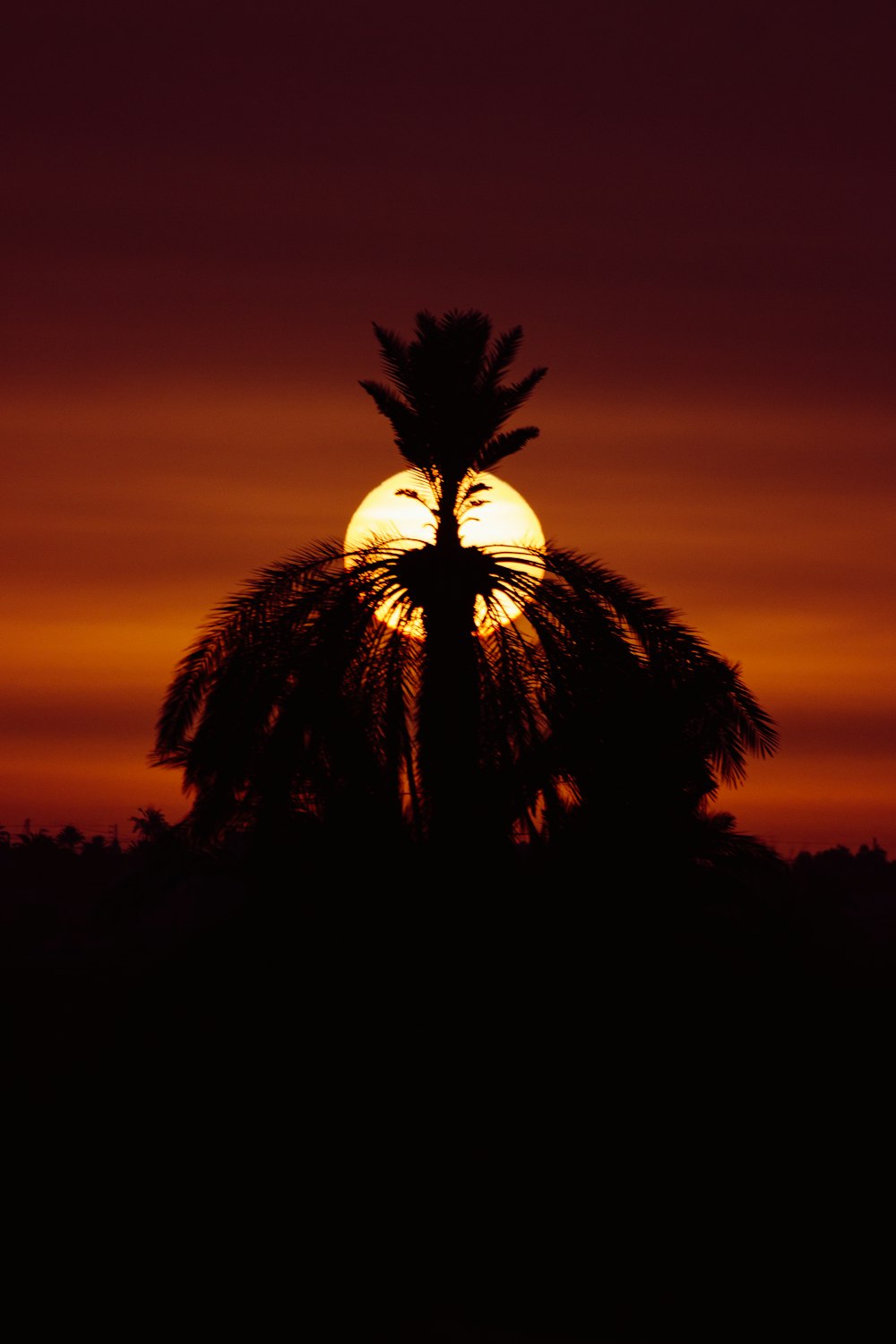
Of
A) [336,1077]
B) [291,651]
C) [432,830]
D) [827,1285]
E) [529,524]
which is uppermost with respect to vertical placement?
[529,524]

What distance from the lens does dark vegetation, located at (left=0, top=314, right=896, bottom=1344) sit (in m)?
15.4

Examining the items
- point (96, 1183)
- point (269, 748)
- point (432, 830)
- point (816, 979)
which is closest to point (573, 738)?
point (432, 830)

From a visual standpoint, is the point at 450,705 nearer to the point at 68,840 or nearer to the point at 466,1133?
the point at 466,1133

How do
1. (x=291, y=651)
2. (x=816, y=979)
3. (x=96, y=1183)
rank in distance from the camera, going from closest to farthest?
(x=96, y=1183) → (x=291, y=651) → (x=816, y=979)

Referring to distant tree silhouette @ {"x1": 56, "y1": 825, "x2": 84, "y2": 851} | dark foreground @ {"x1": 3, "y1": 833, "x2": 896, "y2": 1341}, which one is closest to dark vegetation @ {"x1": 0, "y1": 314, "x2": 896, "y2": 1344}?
dark foreground @ {"x1": 3, "y1": 833, "x2": 896, "y2": 1341}

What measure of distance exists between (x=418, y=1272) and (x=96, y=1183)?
3.52m

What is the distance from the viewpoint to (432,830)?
1844 centimetres

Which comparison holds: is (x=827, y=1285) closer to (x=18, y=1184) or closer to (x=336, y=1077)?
(x=336, y=1077)

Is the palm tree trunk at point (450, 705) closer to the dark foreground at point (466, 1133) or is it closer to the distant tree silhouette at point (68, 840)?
the dark foreground at point (466, 1133)

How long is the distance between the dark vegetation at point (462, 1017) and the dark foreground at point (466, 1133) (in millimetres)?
39

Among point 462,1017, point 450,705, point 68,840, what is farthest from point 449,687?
point 68,840

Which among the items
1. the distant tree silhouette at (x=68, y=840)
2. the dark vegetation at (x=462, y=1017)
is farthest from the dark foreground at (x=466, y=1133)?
the distant tree silhouette at (x=68, y=840)

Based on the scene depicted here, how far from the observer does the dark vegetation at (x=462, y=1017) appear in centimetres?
1545

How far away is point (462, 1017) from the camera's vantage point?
57.6 ft
